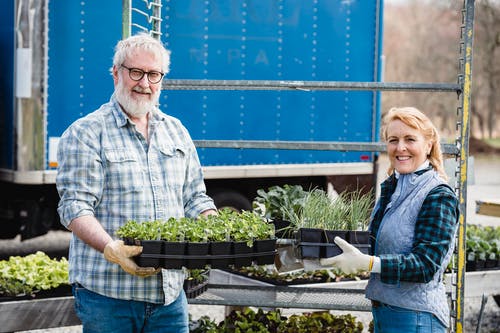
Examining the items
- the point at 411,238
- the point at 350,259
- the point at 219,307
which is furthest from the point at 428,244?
the point at 219,307

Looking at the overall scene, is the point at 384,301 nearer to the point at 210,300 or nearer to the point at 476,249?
the point at 210,300

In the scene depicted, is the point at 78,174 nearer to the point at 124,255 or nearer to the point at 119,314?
the point at 124,255

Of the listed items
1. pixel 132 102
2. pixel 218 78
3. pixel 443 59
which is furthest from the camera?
pixel 443 59

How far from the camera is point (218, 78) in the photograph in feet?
30.9

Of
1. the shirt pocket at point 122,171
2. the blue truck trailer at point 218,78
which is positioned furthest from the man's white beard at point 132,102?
the blue truck trailer at point 218,78

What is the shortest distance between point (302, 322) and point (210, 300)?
1.07 m

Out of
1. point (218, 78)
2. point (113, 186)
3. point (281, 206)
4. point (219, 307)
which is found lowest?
point (219, 307)

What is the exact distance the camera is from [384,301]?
332 centimetres

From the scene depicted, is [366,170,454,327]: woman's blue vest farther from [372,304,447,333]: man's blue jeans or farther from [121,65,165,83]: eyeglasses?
[121,65,165,83]: eyeglasses

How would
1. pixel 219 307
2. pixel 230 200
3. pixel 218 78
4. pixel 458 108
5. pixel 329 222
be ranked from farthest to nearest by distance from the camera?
pixel 230 200
pixel 218 78
pixel 219 307
pixel 458 108
pixel 329 222

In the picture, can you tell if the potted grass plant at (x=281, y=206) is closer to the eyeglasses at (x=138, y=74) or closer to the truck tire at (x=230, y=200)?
the eyeglasses at (x=138, y=74)

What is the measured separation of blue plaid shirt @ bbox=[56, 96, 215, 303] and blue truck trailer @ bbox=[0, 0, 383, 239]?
14.6 feet

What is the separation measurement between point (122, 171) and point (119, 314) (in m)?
0.56

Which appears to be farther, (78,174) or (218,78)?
(218,78)
